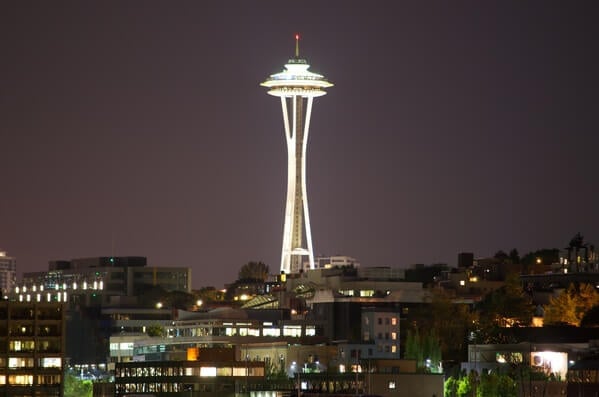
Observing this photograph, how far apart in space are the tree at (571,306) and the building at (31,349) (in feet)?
122

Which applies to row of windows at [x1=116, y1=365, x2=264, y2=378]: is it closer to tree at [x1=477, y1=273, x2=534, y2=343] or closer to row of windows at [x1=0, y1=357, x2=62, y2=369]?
row of windows at [x1=0, y1=357, x2=62, y2=369]

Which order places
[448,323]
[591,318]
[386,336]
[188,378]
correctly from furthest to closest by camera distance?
[386,336], [448,323], [591,318], [188,378]

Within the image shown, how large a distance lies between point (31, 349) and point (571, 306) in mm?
41098

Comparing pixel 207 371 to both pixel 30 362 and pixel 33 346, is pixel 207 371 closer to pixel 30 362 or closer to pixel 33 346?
pixel 30 362

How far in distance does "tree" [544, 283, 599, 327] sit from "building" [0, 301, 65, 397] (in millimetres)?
37283

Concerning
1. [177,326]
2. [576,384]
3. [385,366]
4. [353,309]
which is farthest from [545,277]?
[576,384]

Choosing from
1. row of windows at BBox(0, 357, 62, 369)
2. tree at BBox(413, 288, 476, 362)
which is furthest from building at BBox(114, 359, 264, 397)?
tree at BBox(413, 288, 476, 362)

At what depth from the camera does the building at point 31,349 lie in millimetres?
134250

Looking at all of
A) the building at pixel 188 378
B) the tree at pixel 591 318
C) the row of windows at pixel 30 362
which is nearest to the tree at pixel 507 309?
the tree at pixel 591 318

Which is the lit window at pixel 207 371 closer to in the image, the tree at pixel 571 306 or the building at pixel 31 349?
the building at pixel 31 349

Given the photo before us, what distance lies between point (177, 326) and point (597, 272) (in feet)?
124

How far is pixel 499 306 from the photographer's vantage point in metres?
155

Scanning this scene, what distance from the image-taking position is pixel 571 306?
147 meters

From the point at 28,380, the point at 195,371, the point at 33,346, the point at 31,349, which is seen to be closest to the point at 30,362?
the point at 31,349
